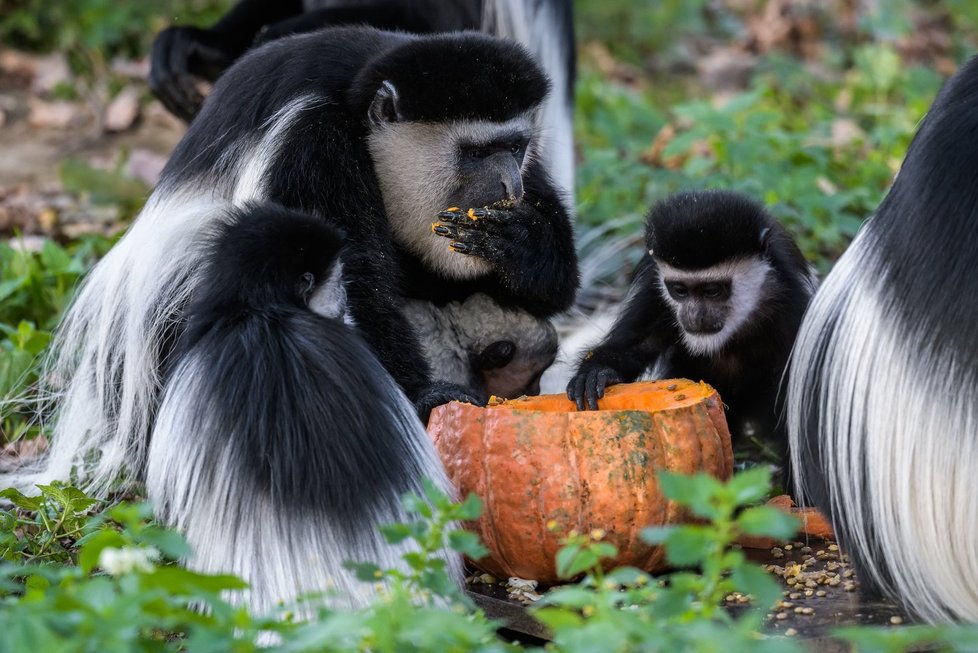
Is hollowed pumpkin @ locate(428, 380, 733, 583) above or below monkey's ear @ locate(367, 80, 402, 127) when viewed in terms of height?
below

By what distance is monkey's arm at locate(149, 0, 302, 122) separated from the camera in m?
4.40

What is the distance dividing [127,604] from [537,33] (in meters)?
3.63

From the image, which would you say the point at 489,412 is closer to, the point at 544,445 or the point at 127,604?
the point at 544,445

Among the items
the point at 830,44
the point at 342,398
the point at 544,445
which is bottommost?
the point at 544,445

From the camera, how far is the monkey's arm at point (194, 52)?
4.40 metres

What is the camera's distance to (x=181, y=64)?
14.5 feet

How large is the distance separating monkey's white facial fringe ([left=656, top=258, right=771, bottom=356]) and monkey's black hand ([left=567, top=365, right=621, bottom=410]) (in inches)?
13.5

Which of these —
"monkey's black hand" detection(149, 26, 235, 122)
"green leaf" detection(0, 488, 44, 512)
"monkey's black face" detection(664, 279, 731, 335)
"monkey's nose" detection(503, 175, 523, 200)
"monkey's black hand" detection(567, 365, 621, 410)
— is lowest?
"green leaf" detection(0, 488, 44, 512)

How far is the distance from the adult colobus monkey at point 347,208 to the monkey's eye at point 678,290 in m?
0.25

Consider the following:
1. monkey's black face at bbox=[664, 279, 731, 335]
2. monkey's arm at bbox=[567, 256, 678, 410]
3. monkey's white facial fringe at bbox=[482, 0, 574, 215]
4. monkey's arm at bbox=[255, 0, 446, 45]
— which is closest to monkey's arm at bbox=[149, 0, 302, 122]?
A: monkey's arm at bbox=[255, 0, 446, 45]

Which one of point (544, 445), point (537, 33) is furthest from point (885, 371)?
point (537, 33)

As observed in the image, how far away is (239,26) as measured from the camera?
472cm

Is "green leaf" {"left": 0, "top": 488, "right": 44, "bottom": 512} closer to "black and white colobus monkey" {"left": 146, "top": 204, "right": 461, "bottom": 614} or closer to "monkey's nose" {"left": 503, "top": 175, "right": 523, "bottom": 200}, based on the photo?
"black and white colobus monkey" {"left": 146, "top": 204, "right": 461, "bottom": 614}

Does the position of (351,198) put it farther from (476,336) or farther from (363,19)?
(363,19)
